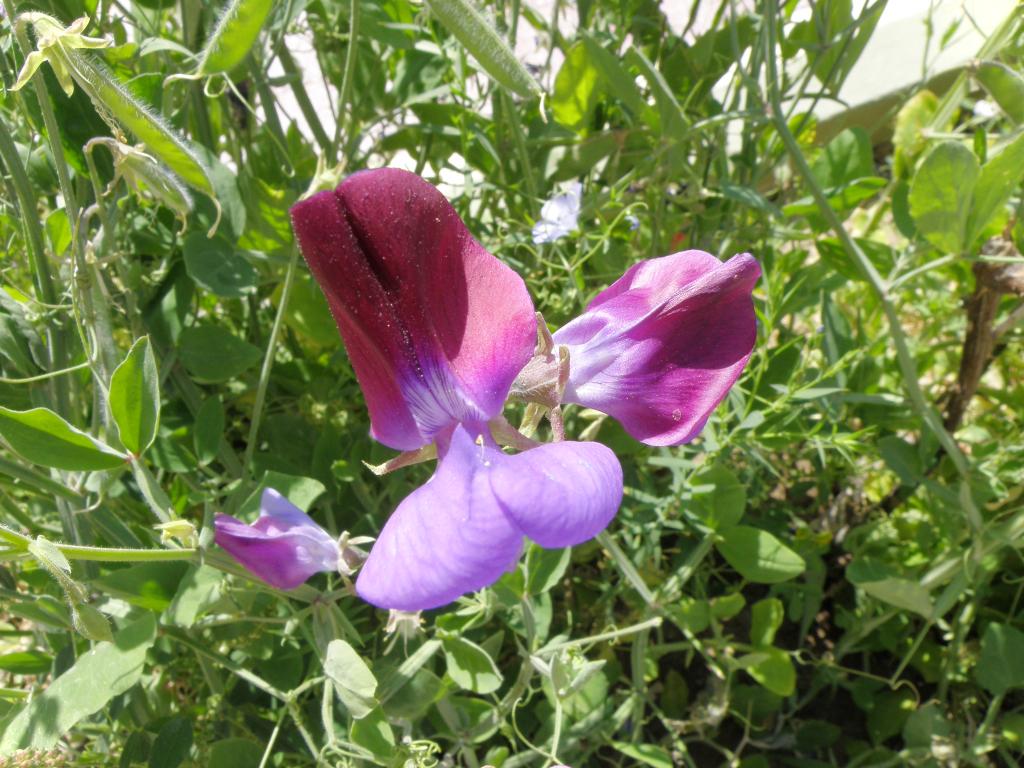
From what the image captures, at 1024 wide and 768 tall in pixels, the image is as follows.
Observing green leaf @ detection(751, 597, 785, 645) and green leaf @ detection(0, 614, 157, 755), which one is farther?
green leaf @ detection(751, 597, 785, 645)

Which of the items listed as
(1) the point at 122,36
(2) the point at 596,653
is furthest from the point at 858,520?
(1) the point at 122,36

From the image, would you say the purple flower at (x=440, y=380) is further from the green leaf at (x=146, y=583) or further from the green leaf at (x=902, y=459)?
the green leaf at (x=902, y=459)

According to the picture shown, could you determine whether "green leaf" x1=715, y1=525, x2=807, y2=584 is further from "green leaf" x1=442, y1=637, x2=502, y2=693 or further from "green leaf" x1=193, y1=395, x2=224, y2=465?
"green leaf" x1=193, y1=395, x2=224, y2=465

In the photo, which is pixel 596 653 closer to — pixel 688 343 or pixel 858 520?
pixel 858 520

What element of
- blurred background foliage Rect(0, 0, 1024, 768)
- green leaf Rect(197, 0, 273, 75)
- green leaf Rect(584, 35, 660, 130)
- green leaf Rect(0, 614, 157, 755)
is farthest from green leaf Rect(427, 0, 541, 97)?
green leaf Rect(0, 614, 157, 755)

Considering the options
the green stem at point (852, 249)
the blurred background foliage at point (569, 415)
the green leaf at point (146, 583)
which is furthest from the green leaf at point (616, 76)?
the green leaf at point (146, 583)
